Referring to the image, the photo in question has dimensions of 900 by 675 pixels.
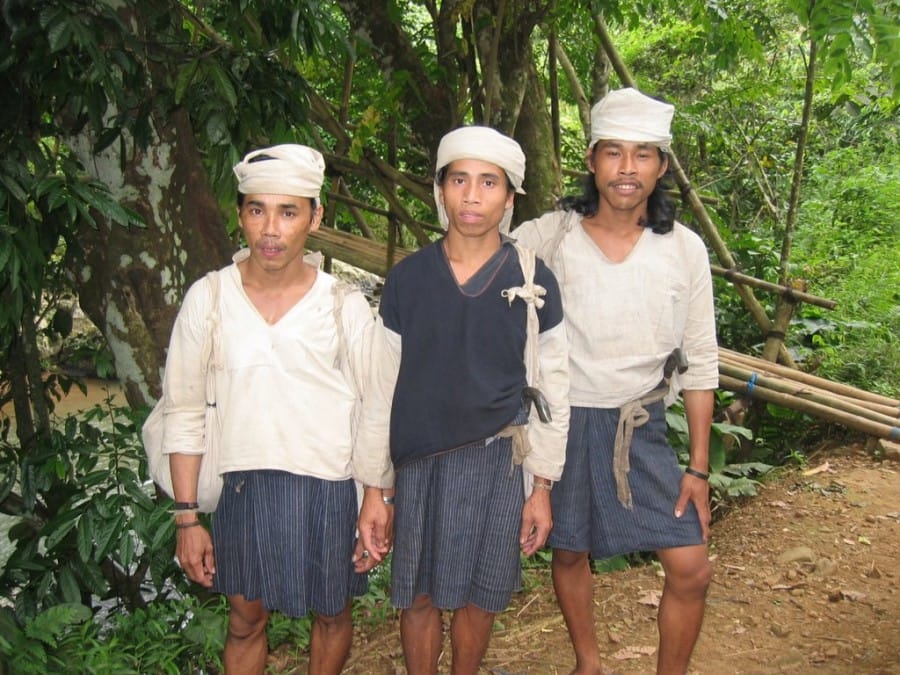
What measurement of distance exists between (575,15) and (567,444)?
358 centimetres

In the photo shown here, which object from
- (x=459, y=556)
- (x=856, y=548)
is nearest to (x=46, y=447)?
(x=459, y=556)

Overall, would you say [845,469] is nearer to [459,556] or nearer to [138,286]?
[459,556]

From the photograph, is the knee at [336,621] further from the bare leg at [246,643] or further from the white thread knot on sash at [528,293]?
the white thread knot on sash at [528,293]

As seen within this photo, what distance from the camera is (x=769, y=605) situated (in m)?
3.42

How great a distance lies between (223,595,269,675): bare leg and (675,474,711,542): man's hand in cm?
112

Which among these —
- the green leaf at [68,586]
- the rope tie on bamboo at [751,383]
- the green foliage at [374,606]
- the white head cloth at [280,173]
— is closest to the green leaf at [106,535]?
the green leaf at [68,586]

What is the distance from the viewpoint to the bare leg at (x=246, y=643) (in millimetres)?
2180

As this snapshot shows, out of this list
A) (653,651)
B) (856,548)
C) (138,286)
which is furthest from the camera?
(856,548)

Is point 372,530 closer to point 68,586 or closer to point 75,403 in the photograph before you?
point 68,586

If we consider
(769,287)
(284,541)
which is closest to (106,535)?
(284,541)

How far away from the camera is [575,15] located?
5.13 metres

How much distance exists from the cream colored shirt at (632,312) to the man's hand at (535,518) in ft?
0.93

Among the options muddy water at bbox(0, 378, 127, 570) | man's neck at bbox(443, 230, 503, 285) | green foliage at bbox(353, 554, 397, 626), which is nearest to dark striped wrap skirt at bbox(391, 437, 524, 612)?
man's neck at bbox(443, 230, 503, 285)

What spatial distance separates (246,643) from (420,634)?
441 millimetres
